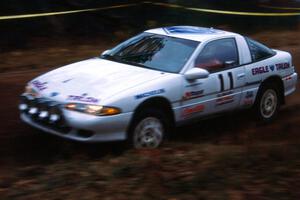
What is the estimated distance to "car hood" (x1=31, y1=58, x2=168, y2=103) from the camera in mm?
7004

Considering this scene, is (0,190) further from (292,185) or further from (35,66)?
(35,66)

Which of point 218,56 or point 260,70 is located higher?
point 218,56

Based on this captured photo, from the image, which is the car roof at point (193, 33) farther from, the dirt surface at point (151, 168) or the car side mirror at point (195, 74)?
the dirt surface at point (151, 168)

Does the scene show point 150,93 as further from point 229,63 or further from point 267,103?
point 267,103

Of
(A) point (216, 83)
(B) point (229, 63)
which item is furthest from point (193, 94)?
(B) point (229, 63)

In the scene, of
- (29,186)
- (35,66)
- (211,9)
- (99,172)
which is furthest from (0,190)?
(211,9)

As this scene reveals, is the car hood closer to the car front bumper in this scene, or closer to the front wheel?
the car front bumper

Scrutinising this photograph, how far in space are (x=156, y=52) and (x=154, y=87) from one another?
41.1 inches

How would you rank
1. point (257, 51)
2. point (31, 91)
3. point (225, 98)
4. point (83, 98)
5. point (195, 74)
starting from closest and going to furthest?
point (83, 98) → point (31, 91) → point (195, 74) → point (225, 98) → point (257, 51)

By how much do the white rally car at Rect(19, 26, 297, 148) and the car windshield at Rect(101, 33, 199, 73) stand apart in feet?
0.05

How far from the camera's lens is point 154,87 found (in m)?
7.31

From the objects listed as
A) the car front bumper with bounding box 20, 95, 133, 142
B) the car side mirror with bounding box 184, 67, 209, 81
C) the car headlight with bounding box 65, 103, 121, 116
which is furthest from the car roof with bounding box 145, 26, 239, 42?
the car headlight with bounding box 65, 103, 121, 116

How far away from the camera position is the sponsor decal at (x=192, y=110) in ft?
25.7

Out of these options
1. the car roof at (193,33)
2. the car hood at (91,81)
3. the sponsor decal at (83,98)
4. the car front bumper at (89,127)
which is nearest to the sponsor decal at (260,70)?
the car roof at (193,33)
